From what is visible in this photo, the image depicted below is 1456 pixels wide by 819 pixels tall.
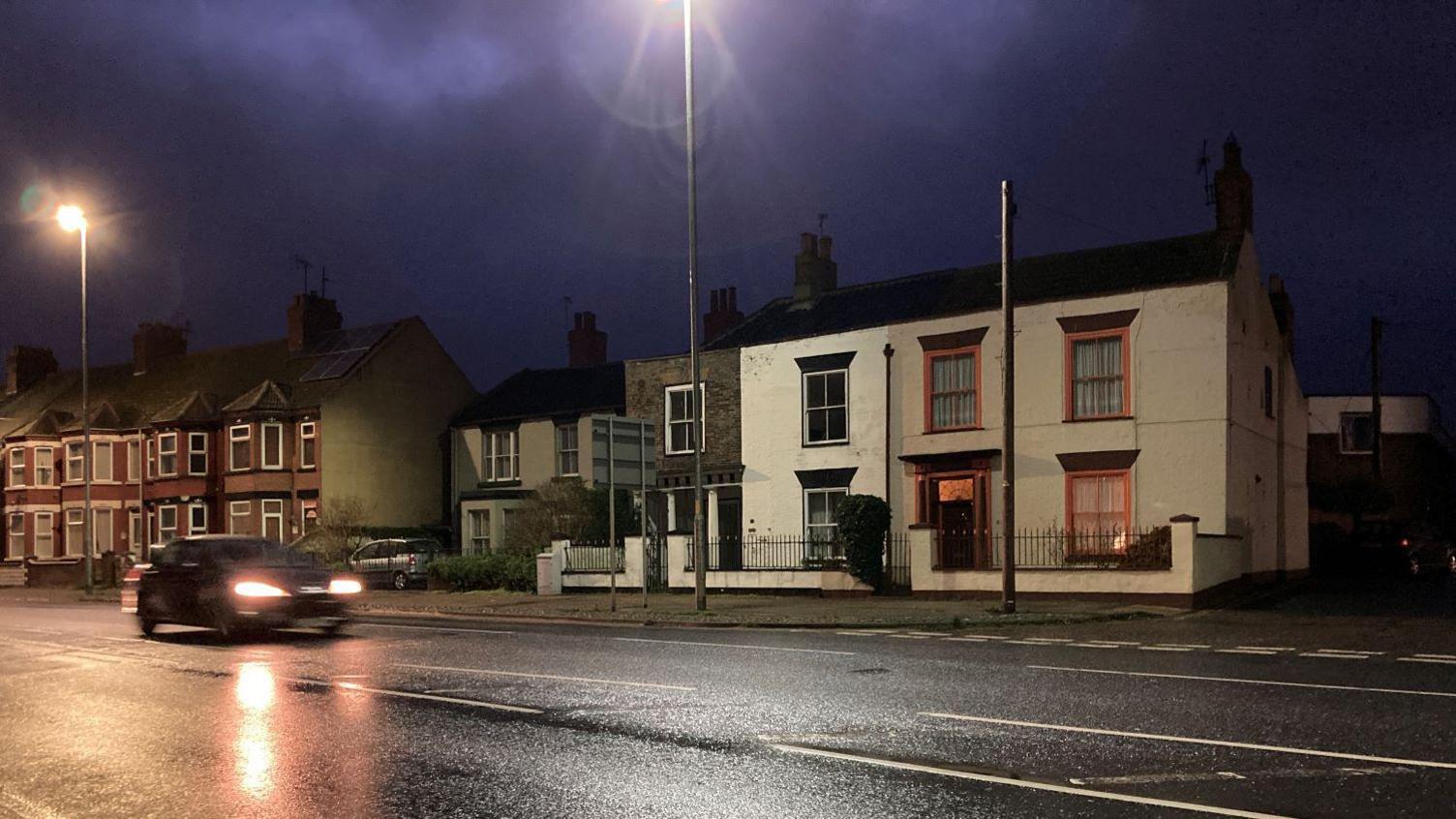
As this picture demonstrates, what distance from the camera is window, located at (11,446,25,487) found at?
183 ft

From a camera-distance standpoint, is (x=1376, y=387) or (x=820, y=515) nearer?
(x=820, y=515)

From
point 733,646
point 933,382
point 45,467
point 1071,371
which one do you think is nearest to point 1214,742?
point 733,646

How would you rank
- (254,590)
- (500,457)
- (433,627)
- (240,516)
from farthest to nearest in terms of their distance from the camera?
(240,516), (500,457), (433,627), (254,590)

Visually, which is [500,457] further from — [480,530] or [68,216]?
[68,216]

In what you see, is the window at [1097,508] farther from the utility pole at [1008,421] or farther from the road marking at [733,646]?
the road marking at [733,646]

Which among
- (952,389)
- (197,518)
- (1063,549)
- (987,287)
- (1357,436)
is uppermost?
(987,287)

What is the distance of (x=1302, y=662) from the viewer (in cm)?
1384

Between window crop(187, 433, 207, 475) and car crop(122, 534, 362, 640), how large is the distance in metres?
32.0

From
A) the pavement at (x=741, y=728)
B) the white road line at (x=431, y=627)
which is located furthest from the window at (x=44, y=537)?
the pavement at (x=741, y=728)

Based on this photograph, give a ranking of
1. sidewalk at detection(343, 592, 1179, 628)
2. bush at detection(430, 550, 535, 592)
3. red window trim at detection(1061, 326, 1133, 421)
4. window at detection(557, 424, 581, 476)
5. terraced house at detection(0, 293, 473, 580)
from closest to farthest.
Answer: sidewalk at detection(343, 592, 1179, 628) → red window trim at detection(1061, 326, 1133, 421) → bush at detection(430, 550, 535, 592) → window at detection(557, 424, 581, 476) → terraced house at detection(0, 293, 473, 580)

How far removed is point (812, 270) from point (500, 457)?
1495 centimetres

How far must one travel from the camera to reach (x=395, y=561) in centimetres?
3634

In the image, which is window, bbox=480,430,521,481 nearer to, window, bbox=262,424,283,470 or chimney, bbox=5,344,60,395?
window, bbox=262,424,283,470

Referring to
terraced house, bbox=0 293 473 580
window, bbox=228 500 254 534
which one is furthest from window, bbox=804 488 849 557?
window, bbox=228 500 254 534
